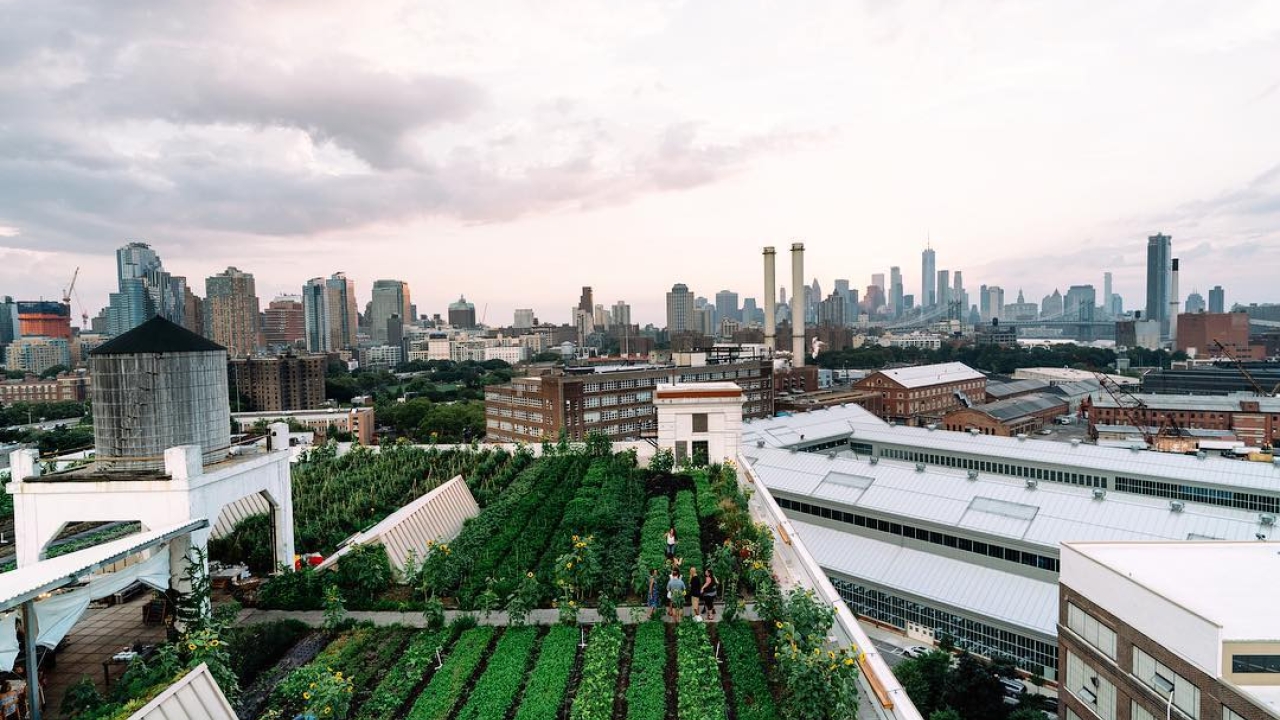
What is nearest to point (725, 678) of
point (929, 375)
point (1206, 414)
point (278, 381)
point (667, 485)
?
point (667, 485)

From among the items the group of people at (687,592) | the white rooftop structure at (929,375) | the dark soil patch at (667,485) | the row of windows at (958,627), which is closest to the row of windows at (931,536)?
the row of windows at (958,627)

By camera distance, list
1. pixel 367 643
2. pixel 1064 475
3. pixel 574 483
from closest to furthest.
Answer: pixel 367 643
pixel 574 483
pixel 1064 475

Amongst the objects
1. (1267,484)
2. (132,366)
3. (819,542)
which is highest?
(132,366)

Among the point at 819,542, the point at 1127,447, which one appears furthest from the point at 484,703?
the point at 1127,447

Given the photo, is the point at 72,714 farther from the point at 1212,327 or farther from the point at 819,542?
the point at 1212,327

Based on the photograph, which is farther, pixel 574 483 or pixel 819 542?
pixel 819 542

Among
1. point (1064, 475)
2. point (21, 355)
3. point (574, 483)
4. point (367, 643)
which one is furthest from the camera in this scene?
point (21, 355)
